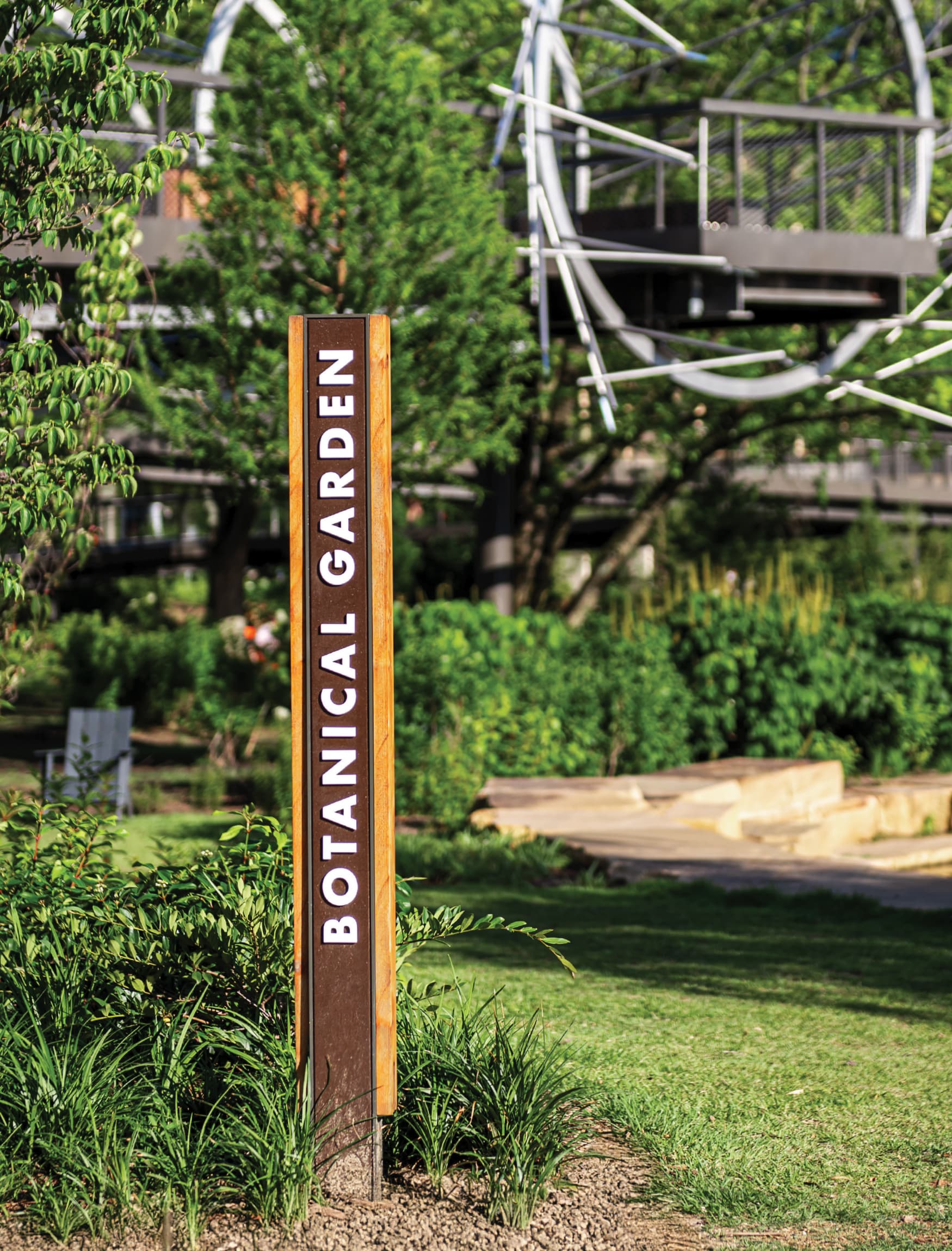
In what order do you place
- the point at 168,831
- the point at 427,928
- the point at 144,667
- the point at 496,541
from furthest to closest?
the point at 144,667
the point at 496,541
the point at 168,831
the point at 427,928

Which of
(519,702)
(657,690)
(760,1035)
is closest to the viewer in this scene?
(760,1035)

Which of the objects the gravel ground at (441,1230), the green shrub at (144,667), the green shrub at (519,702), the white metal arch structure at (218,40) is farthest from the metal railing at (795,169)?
the gravel ground at (441,1230)

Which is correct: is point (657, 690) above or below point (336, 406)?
below

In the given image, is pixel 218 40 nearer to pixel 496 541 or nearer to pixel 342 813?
pixel 496 541

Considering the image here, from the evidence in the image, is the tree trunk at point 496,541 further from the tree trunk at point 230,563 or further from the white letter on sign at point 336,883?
the white letter on sign at point 336,883

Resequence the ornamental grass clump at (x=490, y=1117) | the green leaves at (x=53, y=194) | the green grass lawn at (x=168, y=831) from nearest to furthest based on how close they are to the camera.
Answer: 1. the ornamental grass clump at (x=490, y=1117)
2. the green leaves at (x=53, y=194)
3. the green grass lawn at (x=168, y=831)

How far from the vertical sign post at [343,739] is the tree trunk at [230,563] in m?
19.8

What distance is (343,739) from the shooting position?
396cm

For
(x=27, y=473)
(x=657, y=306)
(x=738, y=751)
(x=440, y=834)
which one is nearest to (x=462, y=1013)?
(x=27, y=473)

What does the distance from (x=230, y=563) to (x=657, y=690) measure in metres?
12.9

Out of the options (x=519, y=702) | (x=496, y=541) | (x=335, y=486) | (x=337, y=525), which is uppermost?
(x=335, y=486)

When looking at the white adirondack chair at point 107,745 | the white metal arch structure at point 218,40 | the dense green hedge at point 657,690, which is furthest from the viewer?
the white metal arch structure at point 218,40

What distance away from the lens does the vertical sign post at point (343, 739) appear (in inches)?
155

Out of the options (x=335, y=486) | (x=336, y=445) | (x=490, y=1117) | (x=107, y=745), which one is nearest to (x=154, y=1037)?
(x=490, y=1117)
